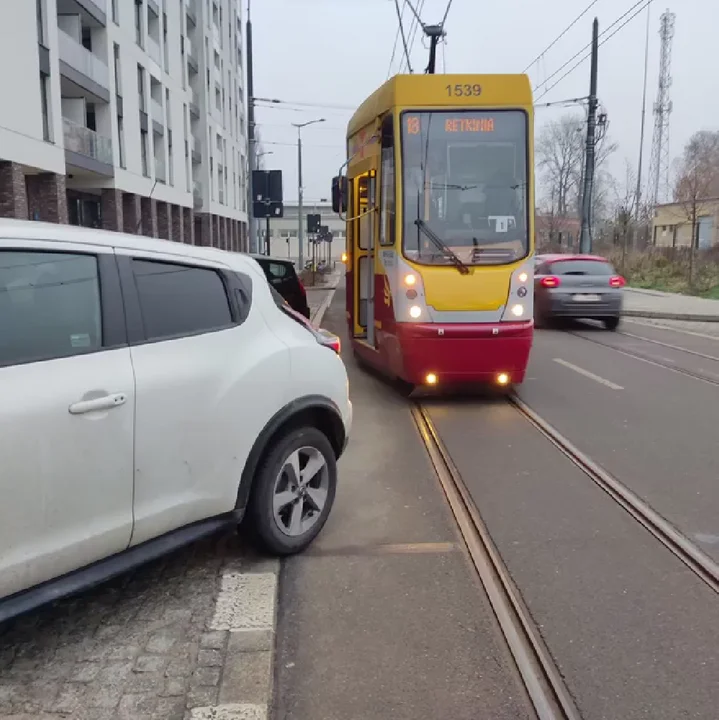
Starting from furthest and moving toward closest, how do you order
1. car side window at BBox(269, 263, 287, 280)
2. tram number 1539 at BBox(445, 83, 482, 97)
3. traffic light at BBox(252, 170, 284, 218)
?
traffic light at BBox(252, 170, 284, 218) < car side window at BBox(269, 263, 287, 280) < tram number 1539 at BBox(445, 83, 482, 97)

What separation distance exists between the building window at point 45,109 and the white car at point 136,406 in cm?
2251

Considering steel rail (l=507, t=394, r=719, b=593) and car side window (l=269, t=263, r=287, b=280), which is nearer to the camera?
steel rail (l=507, t=394, r=719, b=593)

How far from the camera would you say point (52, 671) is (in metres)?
3.21

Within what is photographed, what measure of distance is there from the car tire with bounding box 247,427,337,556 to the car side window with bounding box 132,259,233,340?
807 mm

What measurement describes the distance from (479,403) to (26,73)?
19349mm

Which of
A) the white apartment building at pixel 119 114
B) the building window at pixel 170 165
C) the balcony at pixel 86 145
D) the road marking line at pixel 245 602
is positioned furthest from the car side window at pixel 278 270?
the building window at pixel 170 165

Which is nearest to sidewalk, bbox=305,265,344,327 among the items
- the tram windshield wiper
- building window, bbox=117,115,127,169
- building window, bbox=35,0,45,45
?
the tram windshield wiper

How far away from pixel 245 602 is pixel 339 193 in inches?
306

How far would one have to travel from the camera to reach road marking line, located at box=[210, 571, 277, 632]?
143 inches

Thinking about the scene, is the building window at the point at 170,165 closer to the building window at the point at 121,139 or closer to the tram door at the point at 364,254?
the building window at the point at 121,139

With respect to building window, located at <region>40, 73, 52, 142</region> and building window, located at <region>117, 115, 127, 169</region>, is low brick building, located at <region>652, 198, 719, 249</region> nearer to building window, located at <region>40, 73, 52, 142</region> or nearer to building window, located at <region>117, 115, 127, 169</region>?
building window, located at <region>117, 115, 127, 169</region>

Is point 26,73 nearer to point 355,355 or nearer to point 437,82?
point 355,355

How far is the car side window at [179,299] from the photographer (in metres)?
3.54

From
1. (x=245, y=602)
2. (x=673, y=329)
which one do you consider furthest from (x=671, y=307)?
(x=245, y=602)
